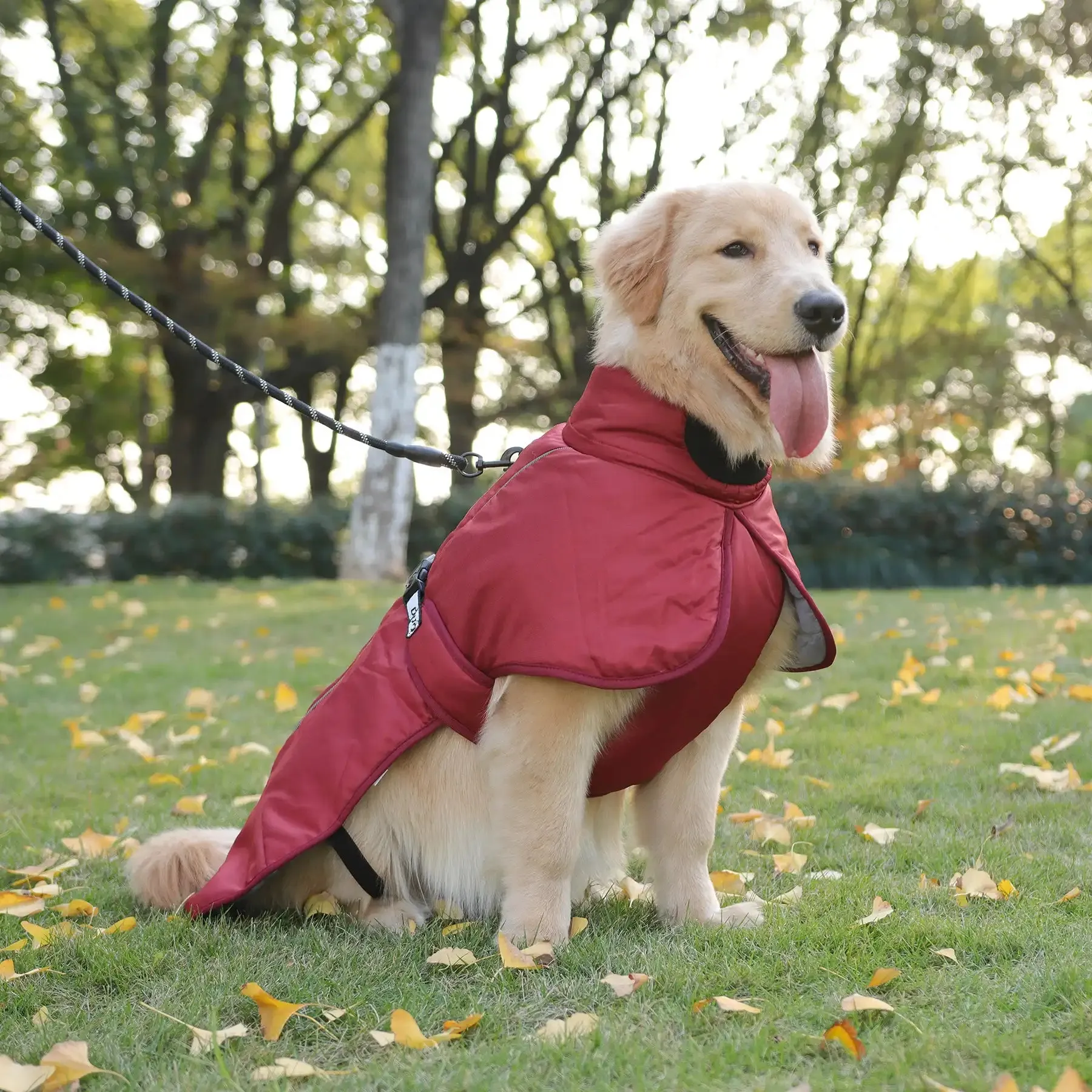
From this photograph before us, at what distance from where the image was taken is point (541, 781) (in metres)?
2.67

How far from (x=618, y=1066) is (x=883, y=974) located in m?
0.68

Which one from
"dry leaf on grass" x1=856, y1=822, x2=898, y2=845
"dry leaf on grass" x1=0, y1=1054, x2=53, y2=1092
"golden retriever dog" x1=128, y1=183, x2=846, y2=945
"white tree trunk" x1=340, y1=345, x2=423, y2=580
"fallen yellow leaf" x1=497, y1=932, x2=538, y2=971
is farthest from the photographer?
"white tree trunk" x1=340, y1=345, x2=423, y2=580

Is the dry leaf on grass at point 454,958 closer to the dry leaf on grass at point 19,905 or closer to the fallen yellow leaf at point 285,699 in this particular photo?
the dry leaf on grass at point 19,905

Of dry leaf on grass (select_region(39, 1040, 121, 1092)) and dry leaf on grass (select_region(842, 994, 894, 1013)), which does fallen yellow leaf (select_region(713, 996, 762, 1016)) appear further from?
dry leaf on grass (select_region(39, 1040, 121, 1092))

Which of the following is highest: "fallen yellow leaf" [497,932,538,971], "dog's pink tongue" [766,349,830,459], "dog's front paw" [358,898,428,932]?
"dog's pink tongue" [766,349,830,459]

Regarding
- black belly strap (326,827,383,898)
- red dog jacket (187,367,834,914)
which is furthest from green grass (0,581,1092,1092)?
red dog jacket (187,367,834,914)

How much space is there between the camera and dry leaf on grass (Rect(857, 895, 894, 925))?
2779 mm

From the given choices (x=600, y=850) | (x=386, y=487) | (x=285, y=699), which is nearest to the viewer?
(x=600, y=850)

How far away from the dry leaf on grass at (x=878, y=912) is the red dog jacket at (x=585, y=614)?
63cm

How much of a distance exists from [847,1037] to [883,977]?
1.16 ft

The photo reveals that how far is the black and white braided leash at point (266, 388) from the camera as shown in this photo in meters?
3.39

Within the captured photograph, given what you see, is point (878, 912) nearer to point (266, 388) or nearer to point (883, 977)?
point (883, 977)

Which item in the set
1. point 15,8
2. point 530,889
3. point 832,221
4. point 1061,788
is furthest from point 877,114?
point 530,889

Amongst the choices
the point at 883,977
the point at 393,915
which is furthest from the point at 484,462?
the point at 883,977
